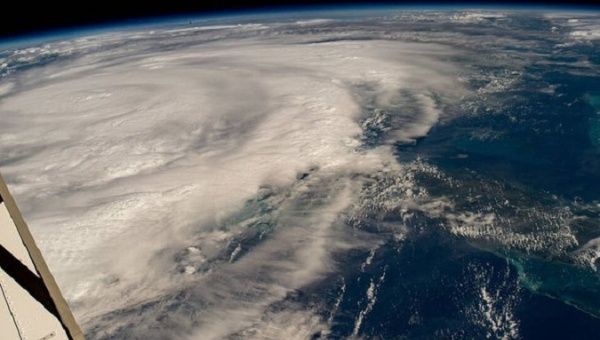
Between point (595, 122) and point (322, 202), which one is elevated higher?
point (595, 122)

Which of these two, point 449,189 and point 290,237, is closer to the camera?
point 290,237

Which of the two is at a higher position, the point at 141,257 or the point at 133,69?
the point at 133,69

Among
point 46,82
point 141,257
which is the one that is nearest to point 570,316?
point 141,257

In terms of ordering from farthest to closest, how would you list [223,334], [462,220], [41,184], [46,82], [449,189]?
[46,82]
[41,184]
[449,189]
[462,220]
[223,334]

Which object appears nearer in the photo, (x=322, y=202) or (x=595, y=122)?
(x=322, y=202)

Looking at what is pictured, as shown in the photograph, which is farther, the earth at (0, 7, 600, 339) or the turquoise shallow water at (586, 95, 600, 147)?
the turquoise shallow water at (586, 95, 600, 147)

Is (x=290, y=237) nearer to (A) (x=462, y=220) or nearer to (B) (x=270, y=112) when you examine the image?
(A) (x=462, y=220)

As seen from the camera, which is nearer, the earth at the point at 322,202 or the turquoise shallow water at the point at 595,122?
the earth at the point at 322,202

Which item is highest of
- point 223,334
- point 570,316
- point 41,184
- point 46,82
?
point 46,82
